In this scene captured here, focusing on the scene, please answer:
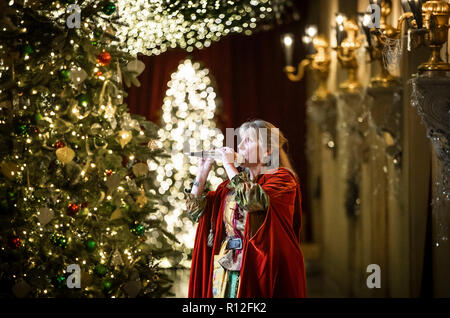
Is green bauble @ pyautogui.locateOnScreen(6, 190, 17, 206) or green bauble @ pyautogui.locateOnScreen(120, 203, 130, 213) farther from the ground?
green bauble @ pyautogui.locateOnScreen(6, 190, 17, 206)

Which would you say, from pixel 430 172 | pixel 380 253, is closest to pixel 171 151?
pixel 380 253

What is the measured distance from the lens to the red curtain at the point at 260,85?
380 inches

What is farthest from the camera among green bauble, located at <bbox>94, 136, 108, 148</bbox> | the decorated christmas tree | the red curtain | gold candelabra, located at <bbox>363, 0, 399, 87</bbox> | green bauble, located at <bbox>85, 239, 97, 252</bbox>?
the red curtain

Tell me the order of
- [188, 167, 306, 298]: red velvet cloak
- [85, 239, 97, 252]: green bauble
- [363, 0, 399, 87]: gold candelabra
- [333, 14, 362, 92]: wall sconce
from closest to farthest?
[188, 167, 306, 298]: red velvet cloak < [85, 239, 97, 252]: green bauble < [363, 0, 399, 87]: gold candelabra < [333, 14, 362, 92]: wall sconce

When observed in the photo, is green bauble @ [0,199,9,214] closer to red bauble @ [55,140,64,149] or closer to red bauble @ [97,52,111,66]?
red bauble @ [55,140,64,149]

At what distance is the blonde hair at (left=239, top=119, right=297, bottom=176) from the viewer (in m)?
3.81

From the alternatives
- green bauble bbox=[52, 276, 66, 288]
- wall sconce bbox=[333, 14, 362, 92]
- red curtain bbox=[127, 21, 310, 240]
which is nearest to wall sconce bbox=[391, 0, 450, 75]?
wall sconce bbox=[333, 14, 362, 92]

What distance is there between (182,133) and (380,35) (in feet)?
10.4

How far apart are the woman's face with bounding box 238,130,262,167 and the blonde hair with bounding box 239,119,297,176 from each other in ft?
0.07

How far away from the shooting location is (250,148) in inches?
150

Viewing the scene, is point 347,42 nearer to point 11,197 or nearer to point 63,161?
point 63,161

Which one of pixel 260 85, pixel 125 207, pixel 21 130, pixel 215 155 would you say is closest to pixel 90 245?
pixel 125 207

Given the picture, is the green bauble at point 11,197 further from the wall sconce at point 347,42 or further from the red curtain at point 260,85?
the red curtain at point 260,85

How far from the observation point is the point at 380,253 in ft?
20.6
